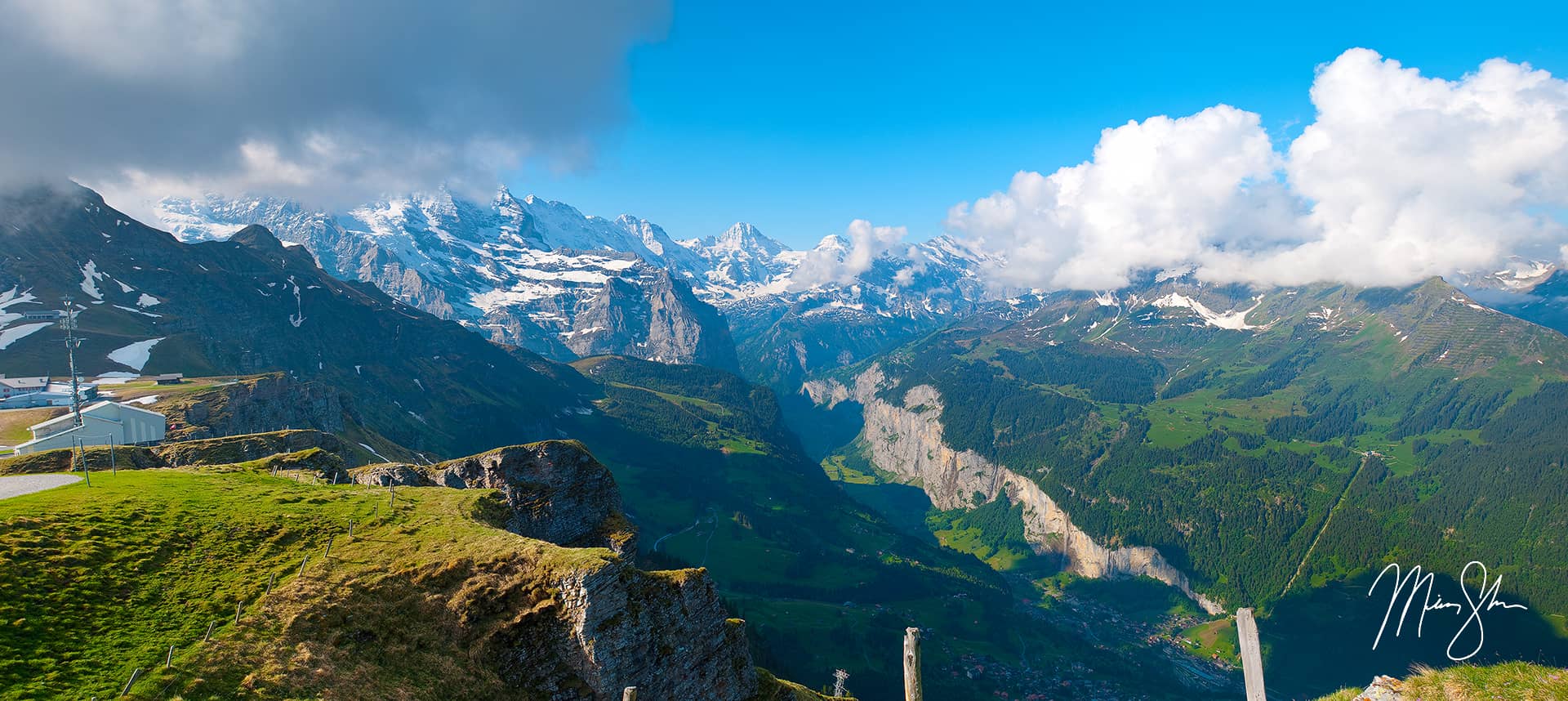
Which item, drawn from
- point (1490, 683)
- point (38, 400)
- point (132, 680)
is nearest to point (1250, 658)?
point (1490, 683)

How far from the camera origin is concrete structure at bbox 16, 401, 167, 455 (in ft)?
194

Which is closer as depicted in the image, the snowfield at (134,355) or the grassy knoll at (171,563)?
the grassy knoll at (171,563)

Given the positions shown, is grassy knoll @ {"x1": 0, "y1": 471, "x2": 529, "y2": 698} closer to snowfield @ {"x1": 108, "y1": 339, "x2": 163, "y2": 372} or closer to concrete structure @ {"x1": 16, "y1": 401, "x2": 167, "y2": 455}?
concrete structure @ {"x1": 16, "y1": 401, "x2": 167, "y2": 455}

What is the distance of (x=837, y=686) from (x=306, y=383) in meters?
138

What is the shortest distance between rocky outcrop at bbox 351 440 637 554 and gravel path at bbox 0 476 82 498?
15.9 meters

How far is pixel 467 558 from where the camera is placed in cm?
3116

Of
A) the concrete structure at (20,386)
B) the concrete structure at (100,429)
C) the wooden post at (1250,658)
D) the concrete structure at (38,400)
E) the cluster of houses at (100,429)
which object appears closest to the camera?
the wooden post at (1250,658)

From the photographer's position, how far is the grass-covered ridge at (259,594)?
23188 millimetres

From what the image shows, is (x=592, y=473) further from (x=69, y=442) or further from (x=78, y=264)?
(x=78, y=264)

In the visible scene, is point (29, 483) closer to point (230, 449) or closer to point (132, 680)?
point (132, 680)

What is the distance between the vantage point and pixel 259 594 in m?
27.8

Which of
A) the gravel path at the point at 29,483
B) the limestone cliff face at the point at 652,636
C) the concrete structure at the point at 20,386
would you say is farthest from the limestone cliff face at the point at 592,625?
the concrete structure at the point at 20,386

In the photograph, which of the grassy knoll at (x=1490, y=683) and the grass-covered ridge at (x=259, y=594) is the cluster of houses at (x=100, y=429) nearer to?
the grass-covered ridge at (x=259, y=594)

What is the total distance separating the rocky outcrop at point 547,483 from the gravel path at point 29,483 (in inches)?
626
